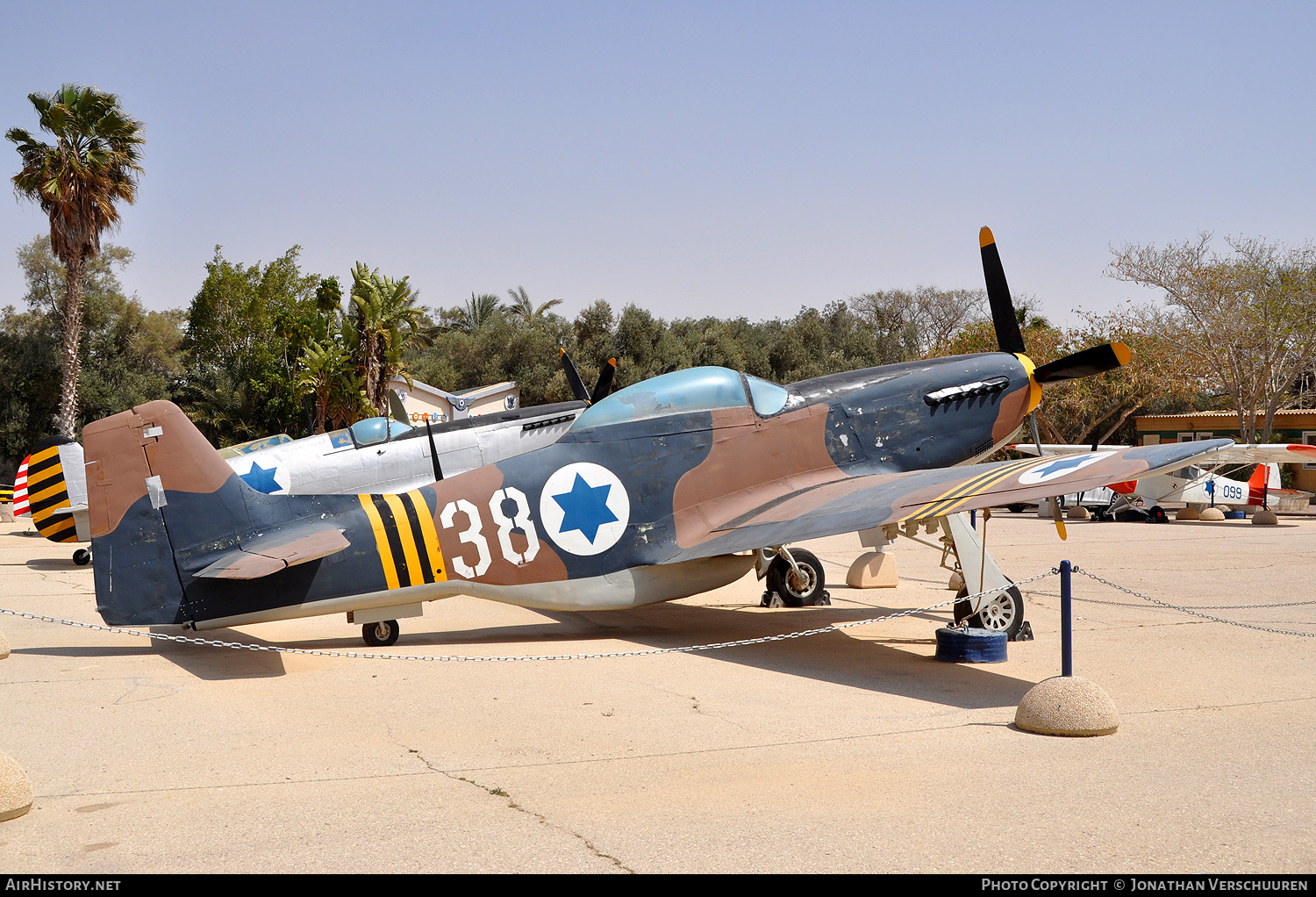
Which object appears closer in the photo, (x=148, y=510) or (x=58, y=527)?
(x=148, y=510)

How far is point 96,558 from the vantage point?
8.34 metres

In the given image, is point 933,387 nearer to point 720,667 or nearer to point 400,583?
point 720,667

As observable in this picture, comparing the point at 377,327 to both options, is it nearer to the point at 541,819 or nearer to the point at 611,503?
the point at 611,503

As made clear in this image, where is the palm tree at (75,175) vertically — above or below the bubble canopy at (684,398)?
above

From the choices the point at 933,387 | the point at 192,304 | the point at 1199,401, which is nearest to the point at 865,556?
the point at 933,387

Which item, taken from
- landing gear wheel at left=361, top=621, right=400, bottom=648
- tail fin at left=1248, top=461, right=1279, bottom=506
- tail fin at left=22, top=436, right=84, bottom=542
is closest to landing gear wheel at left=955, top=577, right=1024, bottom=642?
landing gear wheel at left=361, top=621, right=400, bottom=648

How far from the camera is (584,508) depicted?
9.37 meters

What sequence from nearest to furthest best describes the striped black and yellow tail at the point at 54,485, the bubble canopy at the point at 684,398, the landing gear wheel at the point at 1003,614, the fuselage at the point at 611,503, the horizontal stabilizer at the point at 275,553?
the horizontal stabilizer at the point at 275,553
the fuselage at the point at 611,503
the landing gear wheel at the point at 1003,614
the bubble canopy at the point at 684,398
the striped black and yellow tail at the point at 54,485

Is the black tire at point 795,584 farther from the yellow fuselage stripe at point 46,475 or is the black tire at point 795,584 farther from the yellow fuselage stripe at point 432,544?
the yellow fuselage stripe at point 46,475

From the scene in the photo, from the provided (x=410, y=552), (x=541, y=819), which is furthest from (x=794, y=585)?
Result: (x=541, y=819)

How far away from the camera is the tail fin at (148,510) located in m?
8.36

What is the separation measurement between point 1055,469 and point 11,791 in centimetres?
752

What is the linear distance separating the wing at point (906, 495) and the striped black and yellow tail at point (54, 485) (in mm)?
15345

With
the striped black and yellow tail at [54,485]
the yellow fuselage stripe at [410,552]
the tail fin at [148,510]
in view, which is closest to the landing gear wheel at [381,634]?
the yellow fuselage stripe at [410,552]
